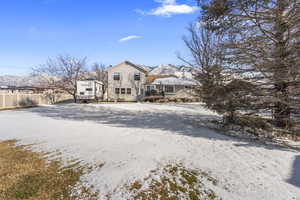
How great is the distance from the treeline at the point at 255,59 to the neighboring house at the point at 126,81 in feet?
63.5

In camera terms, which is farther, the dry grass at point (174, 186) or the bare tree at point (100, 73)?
the bare tree at point (100, 73)

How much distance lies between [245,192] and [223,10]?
642 cm

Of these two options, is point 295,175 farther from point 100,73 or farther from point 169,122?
point 100,73

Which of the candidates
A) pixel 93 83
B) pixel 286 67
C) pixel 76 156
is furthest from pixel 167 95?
pixel 76 156

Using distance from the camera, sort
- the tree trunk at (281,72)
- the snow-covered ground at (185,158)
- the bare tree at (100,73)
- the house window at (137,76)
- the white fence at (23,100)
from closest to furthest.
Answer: the snow-covered ground at (185,158), the tree trunk at (281,72), the white fence at (23,100), the house window at (137,76), the bare tree at (100,73)

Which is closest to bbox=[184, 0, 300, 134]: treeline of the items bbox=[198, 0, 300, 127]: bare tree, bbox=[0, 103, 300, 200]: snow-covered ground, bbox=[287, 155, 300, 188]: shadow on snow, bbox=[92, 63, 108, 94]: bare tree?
bbox=[198, 0, 300, 127]: bare tree

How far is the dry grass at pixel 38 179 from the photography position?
9.46ft

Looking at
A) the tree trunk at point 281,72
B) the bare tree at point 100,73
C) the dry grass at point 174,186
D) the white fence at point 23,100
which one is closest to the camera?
the dry grass at point 174,186

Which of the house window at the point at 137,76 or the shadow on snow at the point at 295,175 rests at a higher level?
the house window at the point at 137,76

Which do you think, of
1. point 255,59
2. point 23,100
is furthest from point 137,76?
point 255,59

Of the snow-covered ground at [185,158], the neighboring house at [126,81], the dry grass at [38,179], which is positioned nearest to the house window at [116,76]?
the neighboring house at [126,81]

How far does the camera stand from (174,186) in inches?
119

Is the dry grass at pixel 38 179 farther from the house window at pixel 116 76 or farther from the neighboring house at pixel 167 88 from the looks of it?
the house window at pixel 116 76

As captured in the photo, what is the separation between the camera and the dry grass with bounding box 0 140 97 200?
9.46 feet
